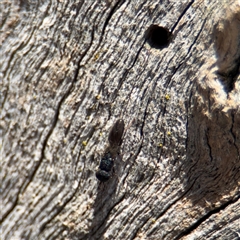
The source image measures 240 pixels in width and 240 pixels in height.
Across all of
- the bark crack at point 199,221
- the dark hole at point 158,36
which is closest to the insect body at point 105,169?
the bark crack at point 199,221

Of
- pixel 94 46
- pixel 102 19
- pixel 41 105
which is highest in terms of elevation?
pixel 102 19

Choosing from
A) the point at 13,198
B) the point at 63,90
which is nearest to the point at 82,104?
the point at 63,90

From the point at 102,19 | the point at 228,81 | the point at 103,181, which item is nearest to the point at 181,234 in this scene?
the point at 103,181

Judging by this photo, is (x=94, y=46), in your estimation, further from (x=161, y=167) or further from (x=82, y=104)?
(x=161, y=167)

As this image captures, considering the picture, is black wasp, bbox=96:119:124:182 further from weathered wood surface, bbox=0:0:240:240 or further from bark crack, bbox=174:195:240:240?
bark crack, bbox=174:195:240:240

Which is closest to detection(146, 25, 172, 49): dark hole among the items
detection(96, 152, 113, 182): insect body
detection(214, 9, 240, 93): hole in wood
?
detection(214, 9, 240, 93): hole in wood

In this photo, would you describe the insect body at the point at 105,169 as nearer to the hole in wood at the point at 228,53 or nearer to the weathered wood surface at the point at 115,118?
the weathered wood surface at the point at 115,118

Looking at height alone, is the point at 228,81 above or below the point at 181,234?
above

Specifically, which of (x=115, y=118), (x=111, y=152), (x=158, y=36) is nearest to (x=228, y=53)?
(x=158, y=36)
